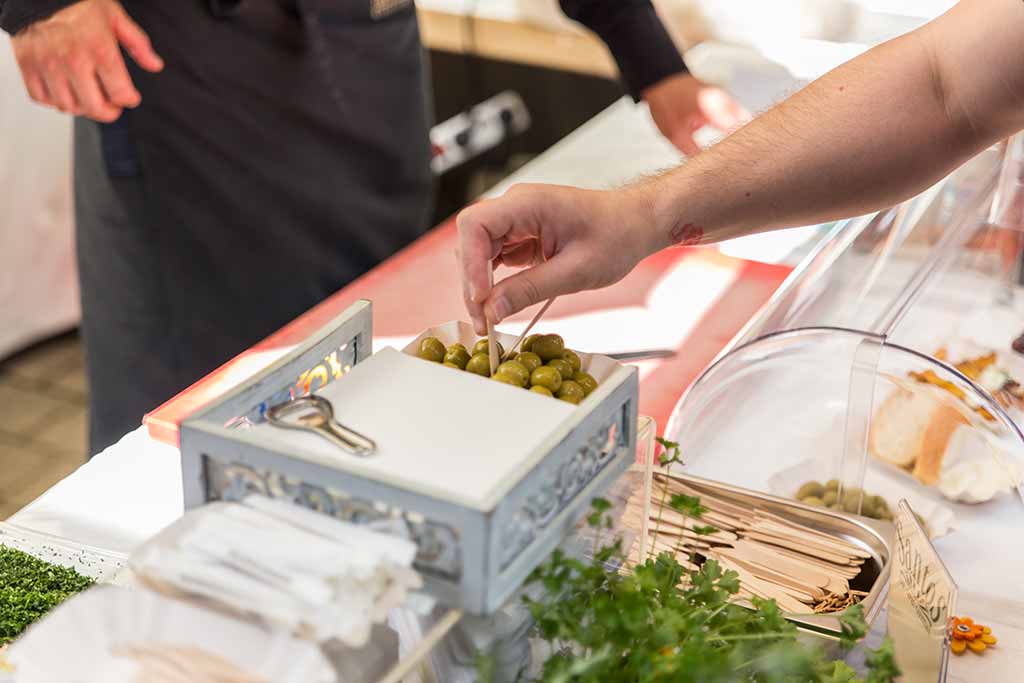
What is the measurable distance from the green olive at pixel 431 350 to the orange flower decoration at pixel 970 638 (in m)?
0.61

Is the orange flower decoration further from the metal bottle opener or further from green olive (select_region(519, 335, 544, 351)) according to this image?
the metal bottle opener

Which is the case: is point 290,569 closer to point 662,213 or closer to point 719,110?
point 662,213

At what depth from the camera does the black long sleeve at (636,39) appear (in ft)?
7.16

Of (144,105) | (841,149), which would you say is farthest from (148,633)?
(144,105)

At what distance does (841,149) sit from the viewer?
1.24m

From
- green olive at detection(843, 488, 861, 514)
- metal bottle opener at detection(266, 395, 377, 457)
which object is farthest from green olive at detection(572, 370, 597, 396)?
green olive at detection(843, 488, 861, 514)

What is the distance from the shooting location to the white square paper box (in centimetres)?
76

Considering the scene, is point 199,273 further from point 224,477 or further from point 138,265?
point 224,477

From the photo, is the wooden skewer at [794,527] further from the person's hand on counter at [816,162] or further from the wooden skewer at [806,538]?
the person's hand on counter at [816,162]

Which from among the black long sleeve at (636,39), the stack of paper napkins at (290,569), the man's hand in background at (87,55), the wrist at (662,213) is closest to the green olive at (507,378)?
the stack of paper napkins at (290,569)

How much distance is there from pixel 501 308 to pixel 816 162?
41 centimetres

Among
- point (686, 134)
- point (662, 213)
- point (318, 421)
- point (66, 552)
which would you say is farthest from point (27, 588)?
point (686, 134)

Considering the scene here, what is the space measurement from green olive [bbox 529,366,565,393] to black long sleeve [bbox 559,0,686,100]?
1377 mm

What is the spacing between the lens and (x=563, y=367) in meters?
0.96
